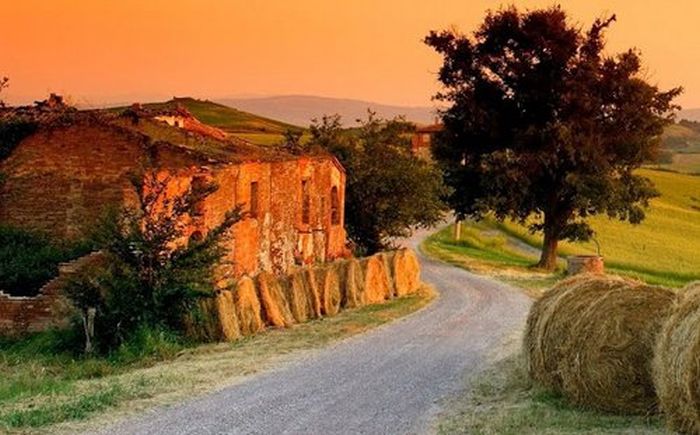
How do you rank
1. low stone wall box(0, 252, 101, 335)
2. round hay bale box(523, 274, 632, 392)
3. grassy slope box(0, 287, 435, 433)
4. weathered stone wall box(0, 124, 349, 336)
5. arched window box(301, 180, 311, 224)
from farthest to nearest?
arched window box(301, 180, 311, 224) → weathered stone wall box(0, 124, 349, 336) → low stone wall box(0, 252, 101, 335) → round hay bale box(523, 274, 632, 392) → grassy slope box(0, 287, 435, 433)

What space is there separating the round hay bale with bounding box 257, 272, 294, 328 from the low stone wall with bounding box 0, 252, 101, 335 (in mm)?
4161

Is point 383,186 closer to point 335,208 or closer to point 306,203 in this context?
point 335,208

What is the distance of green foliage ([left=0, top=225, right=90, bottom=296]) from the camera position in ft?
88.2

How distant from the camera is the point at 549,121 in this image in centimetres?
4459

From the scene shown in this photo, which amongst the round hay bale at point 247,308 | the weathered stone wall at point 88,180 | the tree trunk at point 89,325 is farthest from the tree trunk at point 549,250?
the tree trunk at point 89,325

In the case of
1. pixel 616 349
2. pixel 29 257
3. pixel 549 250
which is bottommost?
pixel 549 250

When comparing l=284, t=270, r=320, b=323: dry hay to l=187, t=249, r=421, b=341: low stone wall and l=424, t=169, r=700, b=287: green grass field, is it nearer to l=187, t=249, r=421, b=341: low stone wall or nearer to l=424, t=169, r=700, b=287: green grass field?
l=187, t=249, r=421, b=341: low stone wall

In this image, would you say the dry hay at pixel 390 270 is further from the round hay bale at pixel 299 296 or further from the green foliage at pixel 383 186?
the green foliage at pixel 383 186

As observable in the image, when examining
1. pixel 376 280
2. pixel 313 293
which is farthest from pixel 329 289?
pixel 376 280

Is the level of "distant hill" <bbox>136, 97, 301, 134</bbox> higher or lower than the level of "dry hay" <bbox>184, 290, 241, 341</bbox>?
higher

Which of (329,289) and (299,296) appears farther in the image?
(329,289)

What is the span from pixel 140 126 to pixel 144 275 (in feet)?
31.5

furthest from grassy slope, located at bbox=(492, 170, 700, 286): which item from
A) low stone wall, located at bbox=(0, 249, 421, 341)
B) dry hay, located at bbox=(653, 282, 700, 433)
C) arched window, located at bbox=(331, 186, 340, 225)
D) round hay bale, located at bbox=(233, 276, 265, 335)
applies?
dry hay, located at bbox=(653, 282, 700, 433)

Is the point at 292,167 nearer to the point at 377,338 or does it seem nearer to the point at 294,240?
the point at 294,240
